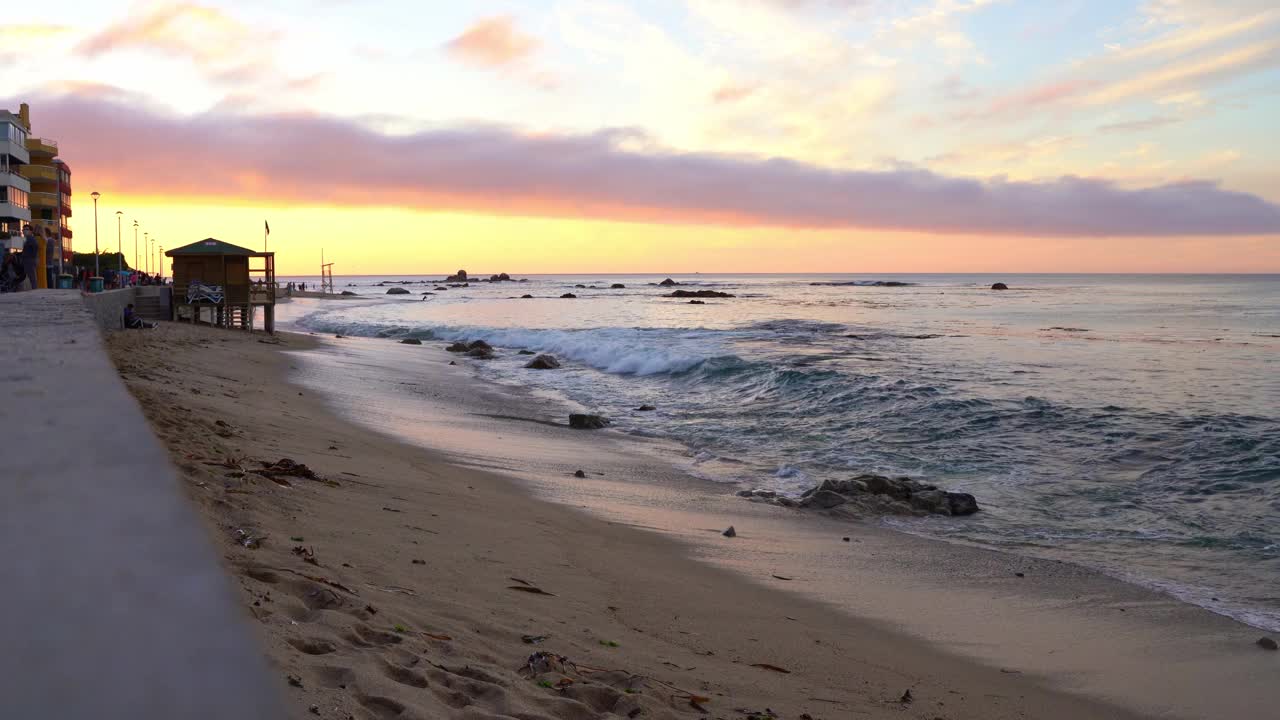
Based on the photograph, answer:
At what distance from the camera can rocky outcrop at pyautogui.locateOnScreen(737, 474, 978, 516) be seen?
9383mm

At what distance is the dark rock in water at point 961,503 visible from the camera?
938cm

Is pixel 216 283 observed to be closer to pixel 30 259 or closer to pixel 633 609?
pixel 30 259

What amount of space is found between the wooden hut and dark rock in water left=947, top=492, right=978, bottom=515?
28146 millimetres

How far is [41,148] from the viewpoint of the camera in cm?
6606

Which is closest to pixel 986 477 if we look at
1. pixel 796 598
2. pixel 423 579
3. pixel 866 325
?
pixel 796 598

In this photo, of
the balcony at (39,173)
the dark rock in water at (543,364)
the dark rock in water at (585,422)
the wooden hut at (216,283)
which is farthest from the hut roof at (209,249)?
the balcony at (39,173)

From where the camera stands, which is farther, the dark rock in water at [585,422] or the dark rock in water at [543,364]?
the dark rock in water at [543,364]

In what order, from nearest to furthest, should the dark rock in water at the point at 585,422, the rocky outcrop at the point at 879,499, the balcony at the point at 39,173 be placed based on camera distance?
1. the rocky outcrop at the point at 879,499
2. the dark rock in water at the point at 585,422
3. the balcony at the point at 39,173

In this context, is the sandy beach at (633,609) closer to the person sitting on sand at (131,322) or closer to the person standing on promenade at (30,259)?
the person sitting on sand at (131,322)

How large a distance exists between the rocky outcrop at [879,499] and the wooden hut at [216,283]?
2717 cm

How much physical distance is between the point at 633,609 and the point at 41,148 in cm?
7580

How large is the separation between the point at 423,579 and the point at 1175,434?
38.6 ft

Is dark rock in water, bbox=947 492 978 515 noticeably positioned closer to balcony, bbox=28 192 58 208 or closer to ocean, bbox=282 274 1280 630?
ocean, bbox=282 274 1280 630

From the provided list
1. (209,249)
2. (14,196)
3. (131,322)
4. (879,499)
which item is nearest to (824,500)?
(879,499)
